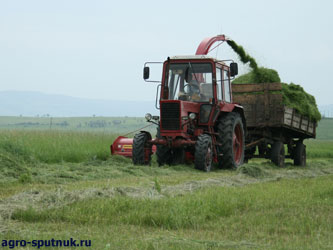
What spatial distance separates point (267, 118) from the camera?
15.6 meters

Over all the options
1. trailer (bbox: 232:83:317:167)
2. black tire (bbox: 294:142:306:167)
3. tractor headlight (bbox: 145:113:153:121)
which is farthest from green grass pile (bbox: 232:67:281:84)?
tractor headlight (bbox: 145:113:153:121)

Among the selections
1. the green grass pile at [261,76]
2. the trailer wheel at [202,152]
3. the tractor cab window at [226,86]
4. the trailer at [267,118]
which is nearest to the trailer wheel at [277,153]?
the trailer at [267,118]

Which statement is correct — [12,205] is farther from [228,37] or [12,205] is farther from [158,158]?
[228,37]

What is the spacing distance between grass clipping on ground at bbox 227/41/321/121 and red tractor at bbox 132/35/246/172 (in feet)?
9.25

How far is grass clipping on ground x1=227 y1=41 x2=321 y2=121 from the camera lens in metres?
16.2

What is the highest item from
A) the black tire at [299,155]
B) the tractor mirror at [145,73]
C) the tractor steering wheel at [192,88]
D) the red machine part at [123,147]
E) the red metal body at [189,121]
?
the tractor mirror at [145,73]

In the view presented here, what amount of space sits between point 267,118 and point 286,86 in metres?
1.36

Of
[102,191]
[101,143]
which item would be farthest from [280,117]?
[102,191]

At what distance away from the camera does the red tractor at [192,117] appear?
42.0ft

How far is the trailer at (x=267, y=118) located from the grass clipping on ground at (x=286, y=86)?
292mm

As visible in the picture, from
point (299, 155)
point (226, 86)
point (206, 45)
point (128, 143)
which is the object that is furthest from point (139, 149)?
point (299, 155)

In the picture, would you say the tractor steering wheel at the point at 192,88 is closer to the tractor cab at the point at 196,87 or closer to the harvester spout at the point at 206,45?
the tractor cab at the point at 196,87

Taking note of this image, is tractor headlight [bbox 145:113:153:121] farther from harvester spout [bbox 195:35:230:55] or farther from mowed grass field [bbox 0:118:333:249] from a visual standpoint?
mowed grass field [bbox 0:118:333:249]

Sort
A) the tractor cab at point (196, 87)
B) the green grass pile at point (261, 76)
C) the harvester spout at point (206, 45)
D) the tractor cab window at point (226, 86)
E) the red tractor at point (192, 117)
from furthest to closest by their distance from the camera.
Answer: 1. the green grass pile at point (261, 76)
2. the harvester spout at point (206, 45)
3. the tractor cab window at point (226, 86)
4. the tractor cab at point (196, 87)
5. the red tractor at point (192, 117)
